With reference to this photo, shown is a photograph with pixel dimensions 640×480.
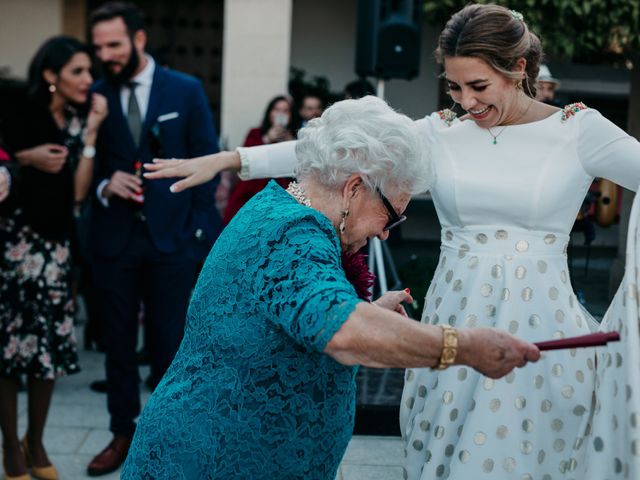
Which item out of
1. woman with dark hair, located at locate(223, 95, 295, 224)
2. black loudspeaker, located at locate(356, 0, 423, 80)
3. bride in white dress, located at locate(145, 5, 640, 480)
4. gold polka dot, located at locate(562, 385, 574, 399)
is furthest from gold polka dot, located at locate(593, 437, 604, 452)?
black loudspeaker, located at locate(356, 0, 423, 80)

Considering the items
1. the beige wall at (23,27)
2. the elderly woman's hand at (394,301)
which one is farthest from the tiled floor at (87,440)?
the beige wall at (23,27)

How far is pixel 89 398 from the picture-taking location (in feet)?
19.9

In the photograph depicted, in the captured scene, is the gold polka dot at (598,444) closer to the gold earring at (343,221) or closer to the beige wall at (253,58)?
the gold earring at (343,221)

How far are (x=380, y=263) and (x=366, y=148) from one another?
476 centimetres

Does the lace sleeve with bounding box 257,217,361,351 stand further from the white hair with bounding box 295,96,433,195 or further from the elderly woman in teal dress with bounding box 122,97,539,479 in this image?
the white hair with bounding box 295,96,433,195

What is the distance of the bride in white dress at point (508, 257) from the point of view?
2834mm

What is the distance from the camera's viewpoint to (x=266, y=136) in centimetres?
709

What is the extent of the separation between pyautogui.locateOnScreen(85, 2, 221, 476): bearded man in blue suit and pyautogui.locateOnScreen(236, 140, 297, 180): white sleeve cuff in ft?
5.28

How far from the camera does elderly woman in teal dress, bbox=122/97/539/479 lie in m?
1.99

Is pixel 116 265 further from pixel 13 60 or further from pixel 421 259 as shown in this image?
pixel 13 60

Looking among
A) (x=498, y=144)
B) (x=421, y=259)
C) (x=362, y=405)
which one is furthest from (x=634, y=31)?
(x=498, y=144)

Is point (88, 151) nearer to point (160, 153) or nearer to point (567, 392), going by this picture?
point (160, 153)

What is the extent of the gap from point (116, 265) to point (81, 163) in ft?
1.68

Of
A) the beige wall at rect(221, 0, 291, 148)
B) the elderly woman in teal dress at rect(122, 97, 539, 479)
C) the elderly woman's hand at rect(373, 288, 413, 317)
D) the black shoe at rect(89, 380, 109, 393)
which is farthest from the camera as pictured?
the beige wall at rect(221, 0, 291, 148)
